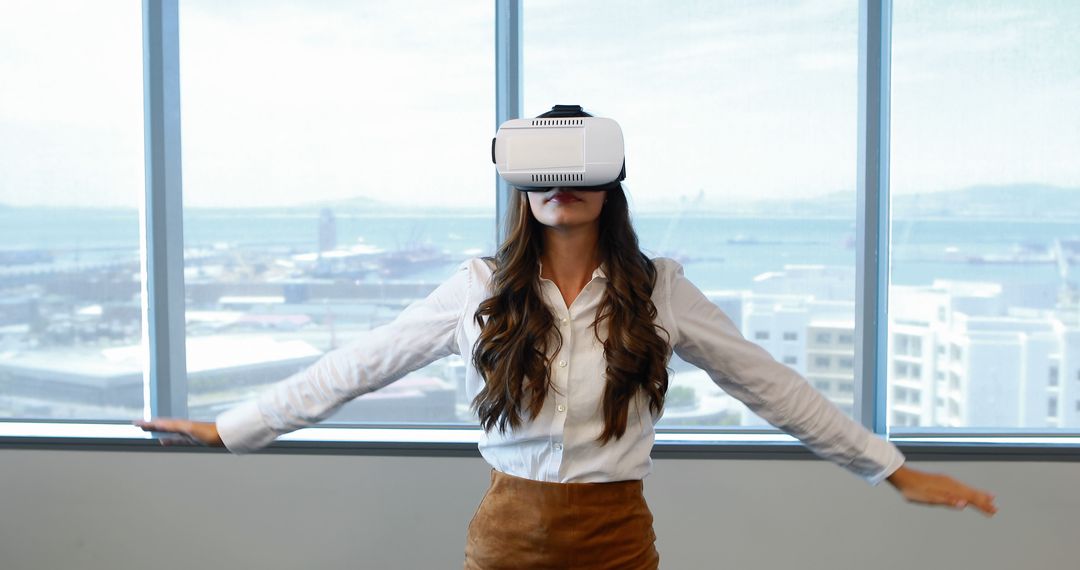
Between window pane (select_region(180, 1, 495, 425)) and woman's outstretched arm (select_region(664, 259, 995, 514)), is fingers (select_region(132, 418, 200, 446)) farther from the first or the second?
window pane (select_region(180, 1, 495, 425))

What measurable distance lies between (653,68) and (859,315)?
854mm

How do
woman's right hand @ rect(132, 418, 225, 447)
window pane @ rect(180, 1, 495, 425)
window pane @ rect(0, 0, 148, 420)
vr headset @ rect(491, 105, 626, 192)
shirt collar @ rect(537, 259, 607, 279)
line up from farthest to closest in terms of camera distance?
window pane @ rect(0, 0, 148, 420) < window pane @ rect(180, 1, 495, 425) < woman's right hand @ rect(132, 418, 225, 447) < shirt collar @ rect(537, 259, 607, 279) < vr headset @ rect(491, 105, 626, 192)

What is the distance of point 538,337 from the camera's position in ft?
4.79

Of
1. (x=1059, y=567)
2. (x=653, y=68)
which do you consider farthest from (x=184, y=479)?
(x=1059, y=567)

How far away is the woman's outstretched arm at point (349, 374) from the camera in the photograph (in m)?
1.56

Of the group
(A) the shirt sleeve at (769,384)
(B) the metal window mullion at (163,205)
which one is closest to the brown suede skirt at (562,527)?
(A) the shirt sleeve at (769,384)

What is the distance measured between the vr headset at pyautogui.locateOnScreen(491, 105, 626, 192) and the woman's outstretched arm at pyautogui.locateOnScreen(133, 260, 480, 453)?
24 cm

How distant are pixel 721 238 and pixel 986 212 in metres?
0.69

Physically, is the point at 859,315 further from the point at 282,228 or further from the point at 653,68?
the point at 282,228

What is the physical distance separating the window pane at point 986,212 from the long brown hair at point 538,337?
1.36 m

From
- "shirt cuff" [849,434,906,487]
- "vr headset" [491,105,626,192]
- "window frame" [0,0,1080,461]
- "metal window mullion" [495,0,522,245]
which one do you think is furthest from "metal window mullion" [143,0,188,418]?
"shirt cuff" [849,434,906,487]

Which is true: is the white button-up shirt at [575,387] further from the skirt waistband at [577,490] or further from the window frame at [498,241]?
the window frame at [498,241]

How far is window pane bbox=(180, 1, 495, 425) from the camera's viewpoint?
2.69 meters

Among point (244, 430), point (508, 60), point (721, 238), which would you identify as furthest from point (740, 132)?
point (244, 430)
